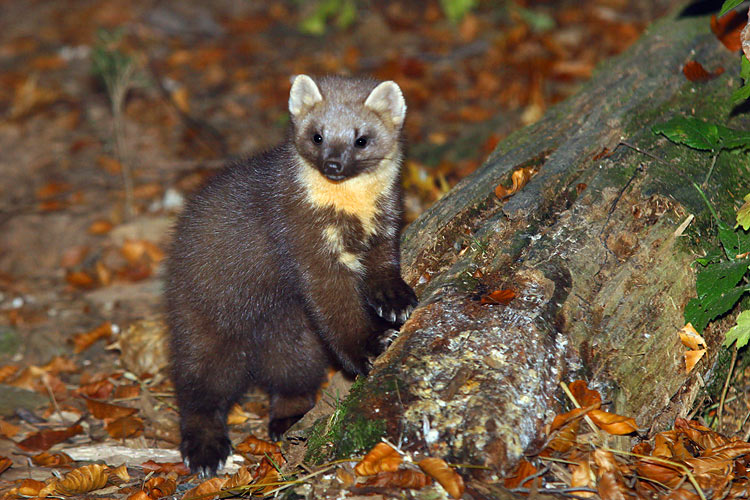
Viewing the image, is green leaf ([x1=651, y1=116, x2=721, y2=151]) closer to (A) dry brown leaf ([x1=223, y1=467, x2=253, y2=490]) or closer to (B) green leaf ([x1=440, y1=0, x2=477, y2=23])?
(A) dry brown leaf ([x1=223, y1=467, x2=253, y2=490])

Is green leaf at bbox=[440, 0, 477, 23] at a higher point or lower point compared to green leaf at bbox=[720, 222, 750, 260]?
higher

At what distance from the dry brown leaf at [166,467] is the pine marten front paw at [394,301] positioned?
165 centimetres

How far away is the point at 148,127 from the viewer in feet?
32.9

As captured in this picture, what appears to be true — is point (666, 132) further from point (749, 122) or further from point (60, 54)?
point (60, 54)

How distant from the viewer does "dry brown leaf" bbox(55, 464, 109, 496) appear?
159 inches

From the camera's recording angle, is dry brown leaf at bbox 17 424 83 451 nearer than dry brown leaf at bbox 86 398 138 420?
Yes

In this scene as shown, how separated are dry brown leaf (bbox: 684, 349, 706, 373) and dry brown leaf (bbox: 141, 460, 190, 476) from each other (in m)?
3.02

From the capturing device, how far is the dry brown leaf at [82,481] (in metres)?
4.03

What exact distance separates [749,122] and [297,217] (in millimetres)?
2981

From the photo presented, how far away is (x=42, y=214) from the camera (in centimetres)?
838

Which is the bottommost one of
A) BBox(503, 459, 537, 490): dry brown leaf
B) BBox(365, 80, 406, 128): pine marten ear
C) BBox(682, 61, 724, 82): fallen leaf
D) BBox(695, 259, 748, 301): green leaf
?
BBox(503, 459, 537, 490): dry brown leaf

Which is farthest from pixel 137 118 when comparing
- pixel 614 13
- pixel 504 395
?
pixel 504 395

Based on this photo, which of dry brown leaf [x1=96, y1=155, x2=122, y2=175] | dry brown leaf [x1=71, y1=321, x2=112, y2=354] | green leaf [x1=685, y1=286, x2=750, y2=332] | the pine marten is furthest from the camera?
dry brown leaf [x1=96, y1=155, x2=122, y2=175]

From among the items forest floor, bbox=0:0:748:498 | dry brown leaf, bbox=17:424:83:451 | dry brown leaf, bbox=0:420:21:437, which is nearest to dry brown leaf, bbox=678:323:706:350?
forest floor, bbox=0:0:748:498
